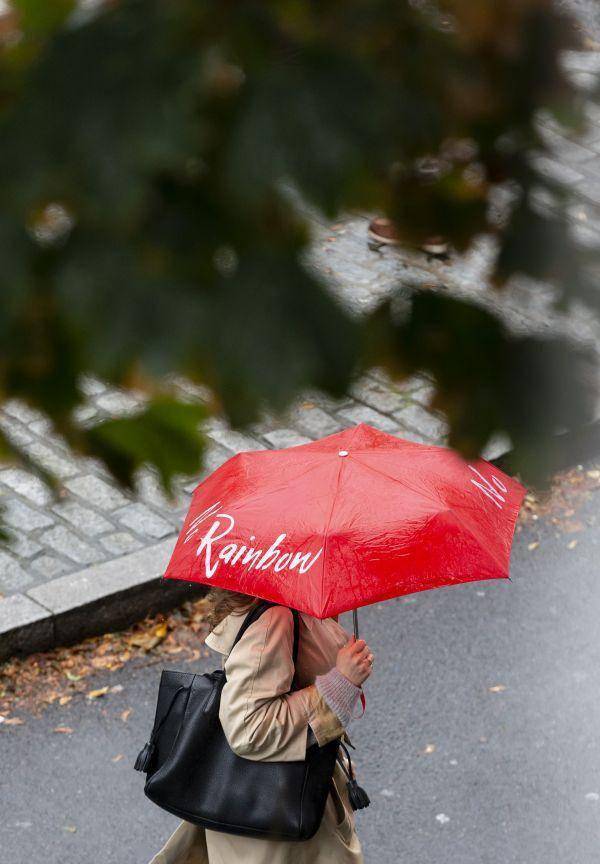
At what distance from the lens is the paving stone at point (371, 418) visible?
7.75m

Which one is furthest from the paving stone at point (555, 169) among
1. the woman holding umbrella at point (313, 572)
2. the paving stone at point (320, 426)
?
the paving stone at point (320, 426)

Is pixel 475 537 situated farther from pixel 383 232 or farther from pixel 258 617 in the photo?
pixel 383 232

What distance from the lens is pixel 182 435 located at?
1.83 meters

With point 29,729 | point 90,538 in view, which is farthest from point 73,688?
point 90,538

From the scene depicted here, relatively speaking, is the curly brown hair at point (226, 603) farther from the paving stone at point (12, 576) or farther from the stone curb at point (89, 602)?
the paving stone at point (12, 576)

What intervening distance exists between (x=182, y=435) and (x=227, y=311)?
51cm

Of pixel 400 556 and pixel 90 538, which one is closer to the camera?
pixel 400 556

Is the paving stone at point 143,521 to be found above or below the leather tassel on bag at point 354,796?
below

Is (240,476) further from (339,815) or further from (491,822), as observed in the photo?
(491,822)

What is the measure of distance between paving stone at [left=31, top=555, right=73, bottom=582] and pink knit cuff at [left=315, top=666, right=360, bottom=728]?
2.88 meters

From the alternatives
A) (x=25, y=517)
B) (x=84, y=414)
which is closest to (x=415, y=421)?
(x=25, y=517)

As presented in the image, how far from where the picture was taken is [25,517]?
22.9 ft

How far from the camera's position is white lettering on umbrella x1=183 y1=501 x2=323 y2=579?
3902 mm

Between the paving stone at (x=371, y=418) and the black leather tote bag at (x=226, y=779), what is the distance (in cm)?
373
